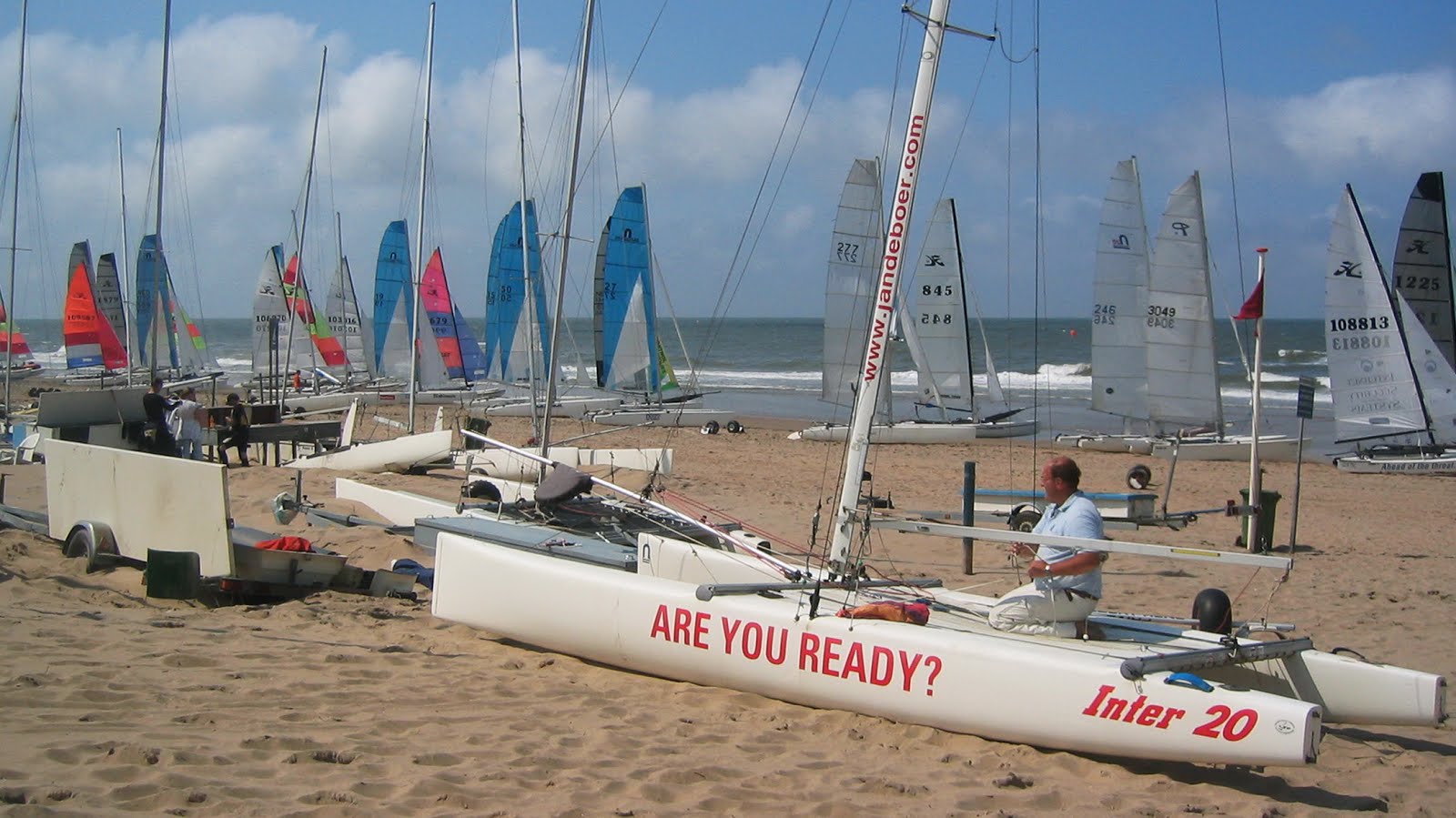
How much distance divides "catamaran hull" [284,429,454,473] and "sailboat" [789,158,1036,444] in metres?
10.5

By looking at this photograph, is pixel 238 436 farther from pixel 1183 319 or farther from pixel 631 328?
pixel 1183 319

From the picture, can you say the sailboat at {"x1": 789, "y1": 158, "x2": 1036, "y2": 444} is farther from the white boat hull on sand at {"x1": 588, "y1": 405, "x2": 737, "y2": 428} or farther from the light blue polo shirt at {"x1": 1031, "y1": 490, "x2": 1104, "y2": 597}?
the light blue polo shirt at {"x1": 1031, "y1": 490, "x2": 1104, "y2": 597}

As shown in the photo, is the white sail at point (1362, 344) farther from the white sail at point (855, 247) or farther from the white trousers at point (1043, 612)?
the white trousers at point (1043, 612)

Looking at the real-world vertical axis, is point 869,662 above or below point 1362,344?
below

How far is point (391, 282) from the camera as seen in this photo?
3453 centimetres

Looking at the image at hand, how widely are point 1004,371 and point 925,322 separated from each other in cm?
2893

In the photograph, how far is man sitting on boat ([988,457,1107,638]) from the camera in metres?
5.25

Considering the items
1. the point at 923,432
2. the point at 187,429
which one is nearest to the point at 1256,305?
the point at 187,429

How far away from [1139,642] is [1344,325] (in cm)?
1775

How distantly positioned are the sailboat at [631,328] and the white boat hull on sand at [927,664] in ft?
58.6

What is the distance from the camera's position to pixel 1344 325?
2052 centimetres

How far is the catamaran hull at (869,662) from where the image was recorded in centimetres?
450

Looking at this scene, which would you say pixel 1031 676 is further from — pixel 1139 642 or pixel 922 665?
pixel 1139 642

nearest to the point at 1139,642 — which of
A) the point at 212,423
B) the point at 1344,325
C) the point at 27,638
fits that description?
the point at 27,638
